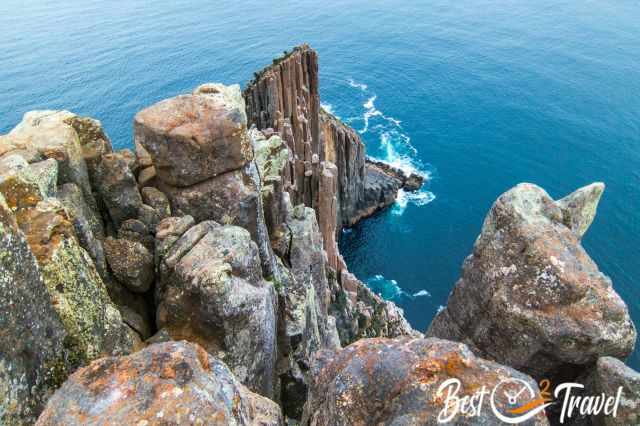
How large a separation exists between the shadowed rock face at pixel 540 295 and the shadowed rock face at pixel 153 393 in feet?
41.3

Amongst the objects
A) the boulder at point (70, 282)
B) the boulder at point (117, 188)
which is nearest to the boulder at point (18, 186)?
the boulder at point (70, 282)

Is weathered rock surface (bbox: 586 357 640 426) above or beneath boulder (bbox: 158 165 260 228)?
beneath

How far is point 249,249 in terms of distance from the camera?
18.6 metres

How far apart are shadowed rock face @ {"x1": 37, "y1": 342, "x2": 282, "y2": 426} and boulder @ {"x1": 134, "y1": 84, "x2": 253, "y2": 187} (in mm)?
10091

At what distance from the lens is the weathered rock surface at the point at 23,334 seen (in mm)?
10070

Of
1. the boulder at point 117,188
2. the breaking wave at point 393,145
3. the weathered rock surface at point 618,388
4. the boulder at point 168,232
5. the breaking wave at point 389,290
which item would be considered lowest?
the breaking wave at point 389,290

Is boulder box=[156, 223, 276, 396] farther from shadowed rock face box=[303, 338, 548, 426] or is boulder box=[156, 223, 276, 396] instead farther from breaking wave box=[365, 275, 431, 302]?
breaking wave box=[365, 275, 431, 302]

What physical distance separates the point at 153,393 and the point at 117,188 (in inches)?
438

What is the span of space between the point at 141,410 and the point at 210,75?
373 feet

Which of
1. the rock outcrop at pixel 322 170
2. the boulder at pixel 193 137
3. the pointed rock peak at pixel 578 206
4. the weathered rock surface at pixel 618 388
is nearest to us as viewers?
the weathered rock surface at pixel 618 388

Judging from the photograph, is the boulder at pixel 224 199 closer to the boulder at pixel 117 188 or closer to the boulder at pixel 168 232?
the boulder at pixel 168 232

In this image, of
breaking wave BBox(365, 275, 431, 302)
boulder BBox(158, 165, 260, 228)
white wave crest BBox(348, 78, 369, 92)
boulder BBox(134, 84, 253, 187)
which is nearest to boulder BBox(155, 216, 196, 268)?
boulder BBox(158, 165, 260, 228)

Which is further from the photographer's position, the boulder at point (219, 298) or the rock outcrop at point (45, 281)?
the boulder at point (219, 298)

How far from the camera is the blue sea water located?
7319 centimetres
